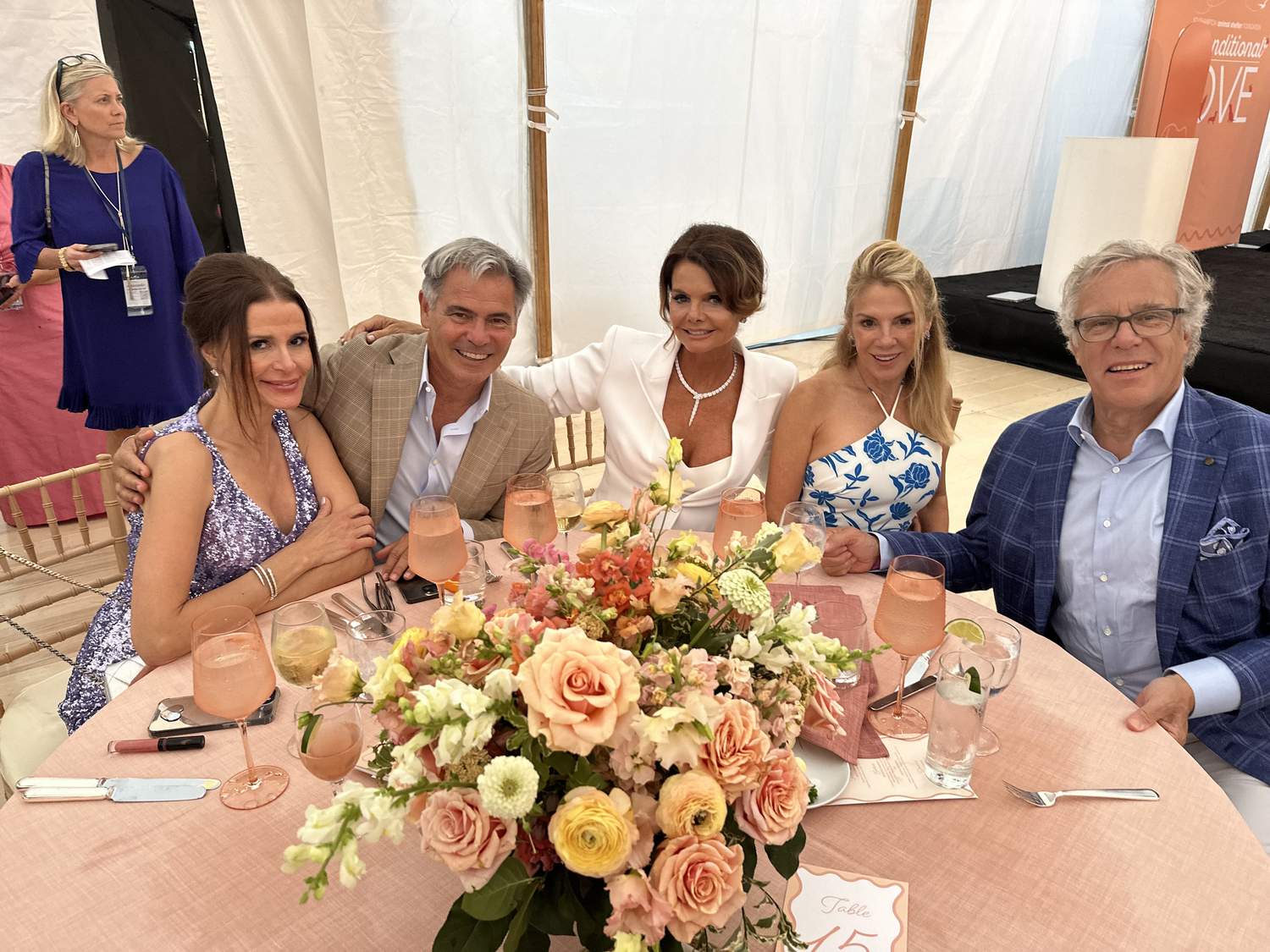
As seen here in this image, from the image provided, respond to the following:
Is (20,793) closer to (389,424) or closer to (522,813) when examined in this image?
(522,813)

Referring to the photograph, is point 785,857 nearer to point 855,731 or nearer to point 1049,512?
point 855,731

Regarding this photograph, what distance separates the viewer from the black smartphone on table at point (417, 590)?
1570 millimetres

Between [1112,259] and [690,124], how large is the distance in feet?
13.8

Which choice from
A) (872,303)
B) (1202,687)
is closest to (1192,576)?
(1202,687)

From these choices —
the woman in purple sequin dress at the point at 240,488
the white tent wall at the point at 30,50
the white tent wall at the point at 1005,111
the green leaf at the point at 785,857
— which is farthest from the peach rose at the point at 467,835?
the white tent wall at the point at 1005,111

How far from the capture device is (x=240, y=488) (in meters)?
1.68

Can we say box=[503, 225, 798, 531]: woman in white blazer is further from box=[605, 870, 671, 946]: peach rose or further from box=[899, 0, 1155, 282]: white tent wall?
box=[899, 0, 1155, 282]: white tent wall

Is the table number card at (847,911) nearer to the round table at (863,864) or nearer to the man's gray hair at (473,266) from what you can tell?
the round table at (863,864)

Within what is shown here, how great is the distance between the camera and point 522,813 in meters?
0.65

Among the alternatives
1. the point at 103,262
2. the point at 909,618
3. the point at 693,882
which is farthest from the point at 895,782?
the point at 103,262

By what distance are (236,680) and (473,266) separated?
1.20 meters

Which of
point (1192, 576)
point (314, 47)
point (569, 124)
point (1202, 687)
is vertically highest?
point (314, 47)

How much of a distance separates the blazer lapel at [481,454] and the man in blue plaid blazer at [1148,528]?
86cm

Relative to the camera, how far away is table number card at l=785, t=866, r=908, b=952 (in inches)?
35.4
